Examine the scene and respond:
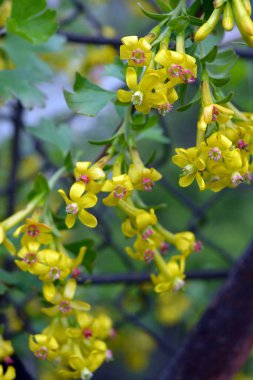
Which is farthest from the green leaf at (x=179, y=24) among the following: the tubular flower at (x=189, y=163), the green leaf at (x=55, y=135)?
the green leaf at (x=55, y=135)

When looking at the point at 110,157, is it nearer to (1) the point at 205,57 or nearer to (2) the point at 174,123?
(1) the point at 205,57

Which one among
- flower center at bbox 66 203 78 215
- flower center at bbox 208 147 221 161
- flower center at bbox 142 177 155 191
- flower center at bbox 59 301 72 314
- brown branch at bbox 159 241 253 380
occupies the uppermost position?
flower center at bbox 208 147 221 161

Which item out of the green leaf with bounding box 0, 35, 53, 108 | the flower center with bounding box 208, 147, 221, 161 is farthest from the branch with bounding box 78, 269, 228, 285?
the flower center with bounding box 208, 147, 221, 161

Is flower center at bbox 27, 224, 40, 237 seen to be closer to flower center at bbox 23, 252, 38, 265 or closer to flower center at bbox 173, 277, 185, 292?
flower center at bbox 23, 252, 38, 265

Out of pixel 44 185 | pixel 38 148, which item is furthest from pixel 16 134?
pixel 44 185

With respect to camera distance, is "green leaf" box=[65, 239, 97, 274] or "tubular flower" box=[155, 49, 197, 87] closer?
"tubular flower" box=[155, 49, 197, 87]

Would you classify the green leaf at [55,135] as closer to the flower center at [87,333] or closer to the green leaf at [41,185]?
the green leaf at [41,185]

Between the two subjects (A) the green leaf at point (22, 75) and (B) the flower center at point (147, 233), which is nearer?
(B) the flower center at point (147, 233)
